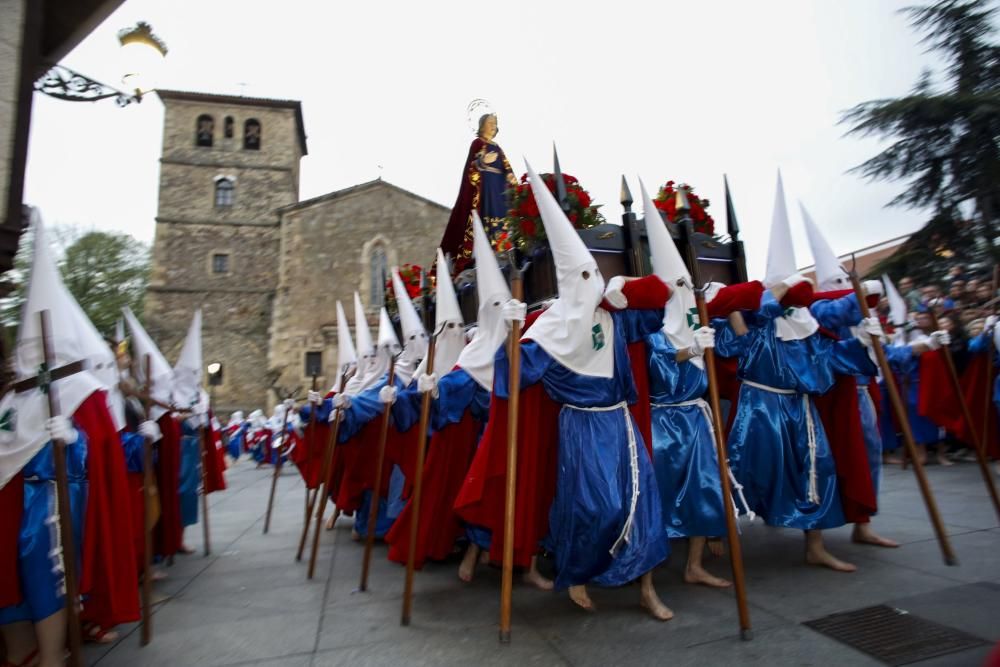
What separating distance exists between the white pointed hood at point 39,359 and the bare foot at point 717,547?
4996mm

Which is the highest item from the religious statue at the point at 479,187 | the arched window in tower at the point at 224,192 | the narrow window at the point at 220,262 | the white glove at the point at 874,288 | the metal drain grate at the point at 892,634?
the arched window in tower at the point at 224,192

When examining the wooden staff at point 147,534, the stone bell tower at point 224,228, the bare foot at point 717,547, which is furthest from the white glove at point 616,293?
the stone bell tower at point 224,228

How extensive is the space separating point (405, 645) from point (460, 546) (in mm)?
2506

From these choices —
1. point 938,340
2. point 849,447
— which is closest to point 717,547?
point 849,447

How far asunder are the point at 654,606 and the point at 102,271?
129 ft

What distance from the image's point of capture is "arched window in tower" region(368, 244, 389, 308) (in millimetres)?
31062

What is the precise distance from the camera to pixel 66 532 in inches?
117

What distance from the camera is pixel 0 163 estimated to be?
3807 mm

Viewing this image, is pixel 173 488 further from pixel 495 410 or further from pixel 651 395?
pixel 651 395

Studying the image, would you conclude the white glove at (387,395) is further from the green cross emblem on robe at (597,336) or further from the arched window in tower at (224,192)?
the arched window in tower at (224,192)

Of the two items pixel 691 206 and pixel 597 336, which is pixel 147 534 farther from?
pixel 691 206

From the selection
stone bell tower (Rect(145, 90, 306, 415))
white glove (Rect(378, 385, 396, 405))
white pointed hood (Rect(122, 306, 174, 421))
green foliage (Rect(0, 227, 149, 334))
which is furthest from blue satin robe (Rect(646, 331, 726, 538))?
green foliage (Rect(0, 227, 149, 334))

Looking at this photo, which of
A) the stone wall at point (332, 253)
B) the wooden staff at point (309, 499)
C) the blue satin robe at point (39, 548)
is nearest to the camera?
the blue satin robe at point (39, 548)

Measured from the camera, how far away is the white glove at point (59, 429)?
10.0 ft
